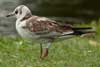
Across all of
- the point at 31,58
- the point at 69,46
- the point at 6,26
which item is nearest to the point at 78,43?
the point at 69,46

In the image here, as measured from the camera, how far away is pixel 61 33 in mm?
9062

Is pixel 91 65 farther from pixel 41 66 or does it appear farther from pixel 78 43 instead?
pixel 78 43

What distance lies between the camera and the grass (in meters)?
9.00

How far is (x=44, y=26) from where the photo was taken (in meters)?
9.07

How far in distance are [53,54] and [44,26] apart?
1.02 metres

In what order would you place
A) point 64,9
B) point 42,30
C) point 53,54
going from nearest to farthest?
1. point 42,30
2. point 53,54
3. point 64,9

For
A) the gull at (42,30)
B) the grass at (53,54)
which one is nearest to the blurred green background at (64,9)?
the grass at (53,54)

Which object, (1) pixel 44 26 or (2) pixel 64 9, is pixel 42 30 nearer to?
(1) pixel 44 26

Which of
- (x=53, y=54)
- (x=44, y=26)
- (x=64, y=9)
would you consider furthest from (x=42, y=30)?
(x=64, y=9)

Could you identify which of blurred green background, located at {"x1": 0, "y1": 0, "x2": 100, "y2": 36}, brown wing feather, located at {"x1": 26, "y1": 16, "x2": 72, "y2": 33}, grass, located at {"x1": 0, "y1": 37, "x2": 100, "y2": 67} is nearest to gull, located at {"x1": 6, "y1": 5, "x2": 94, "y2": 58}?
brown wing feather, located at {"x1": 26, "y1": 16, "x2": 72, "y2": 33}

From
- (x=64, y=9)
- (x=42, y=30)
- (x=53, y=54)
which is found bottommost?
(x=64, y=9)

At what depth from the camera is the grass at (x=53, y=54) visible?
900cm

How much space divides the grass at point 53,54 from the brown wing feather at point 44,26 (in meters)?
0.62

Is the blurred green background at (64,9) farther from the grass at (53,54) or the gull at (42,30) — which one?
the gull at (42,30)
